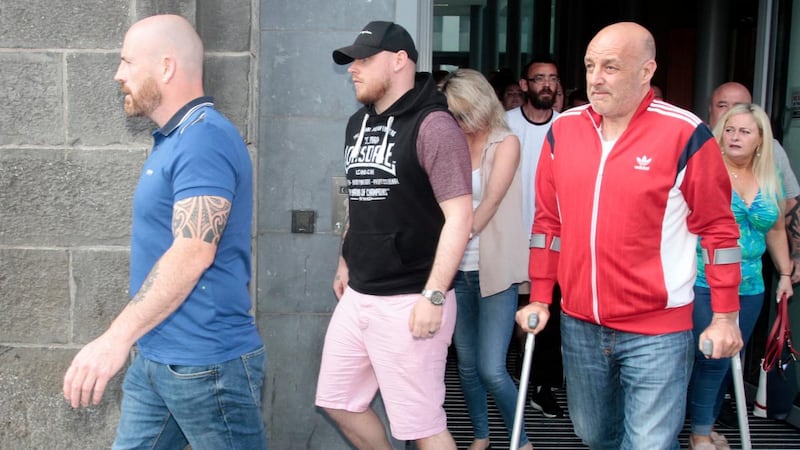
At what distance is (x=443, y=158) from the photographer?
11.1ft

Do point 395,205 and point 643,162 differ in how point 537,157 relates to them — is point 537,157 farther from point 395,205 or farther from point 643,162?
point 643,162

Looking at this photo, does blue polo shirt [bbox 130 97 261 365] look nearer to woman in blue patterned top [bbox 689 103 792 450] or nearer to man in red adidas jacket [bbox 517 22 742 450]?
man in red adidas jacket [bbox 517 22 742 450]

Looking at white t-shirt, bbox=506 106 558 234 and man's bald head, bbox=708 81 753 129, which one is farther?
man's bald head, bbox=708 81 753 129

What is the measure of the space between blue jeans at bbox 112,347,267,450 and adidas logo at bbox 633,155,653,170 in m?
1.36

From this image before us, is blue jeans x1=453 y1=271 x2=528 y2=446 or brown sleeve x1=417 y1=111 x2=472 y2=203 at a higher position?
brown sleeve x1=417 y1=111 x2=472 y2=203

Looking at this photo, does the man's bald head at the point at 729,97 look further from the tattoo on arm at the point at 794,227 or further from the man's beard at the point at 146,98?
the man's beard at the point at 146,98

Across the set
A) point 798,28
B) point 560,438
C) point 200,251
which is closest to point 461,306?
point 560,438

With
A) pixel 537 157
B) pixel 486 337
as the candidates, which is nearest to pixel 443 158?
pixel 486 337

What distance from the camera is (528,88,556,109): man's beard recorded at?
5.22 meters

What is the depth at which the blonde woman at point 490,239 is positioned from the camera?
422 cm

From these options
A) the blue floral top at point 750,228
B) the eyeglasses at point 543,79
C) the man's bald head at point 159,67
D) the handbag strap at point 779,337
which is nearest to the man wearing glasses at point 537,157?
the eyeglasses at point 543,79

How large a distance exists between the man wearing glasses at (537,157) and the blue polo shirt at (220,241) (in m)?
2.24

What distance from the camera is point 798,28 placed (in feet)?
17.9

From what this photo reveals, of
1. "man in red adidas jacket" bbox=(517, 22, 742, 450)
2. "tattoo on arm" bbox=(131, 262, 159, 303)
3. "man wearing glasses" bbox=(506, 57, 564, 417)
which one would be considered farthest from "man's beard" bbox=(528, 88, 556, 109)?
"tattoo on arm" bbox=(131, 262, 159, 303)
